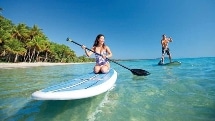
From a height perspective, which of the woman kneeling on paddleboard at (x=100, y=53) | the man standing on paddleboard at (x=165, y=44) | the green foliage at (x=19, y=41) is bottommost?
the woman kneeling on paddleboard at (x=100, y=53)

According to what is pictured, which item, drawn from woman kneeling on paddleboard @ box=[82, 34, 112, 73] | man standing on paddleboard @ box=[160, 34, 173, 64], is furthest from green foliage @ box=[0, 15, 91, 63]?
woman kneeling on paddleboard @ box=[82, 34, 112, 73]

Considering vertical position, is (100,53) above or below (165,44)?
below

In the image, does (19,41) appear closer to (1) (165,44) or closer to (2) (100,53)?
(1) (165,44)

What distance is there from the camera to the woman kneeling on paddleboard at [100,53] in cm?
739

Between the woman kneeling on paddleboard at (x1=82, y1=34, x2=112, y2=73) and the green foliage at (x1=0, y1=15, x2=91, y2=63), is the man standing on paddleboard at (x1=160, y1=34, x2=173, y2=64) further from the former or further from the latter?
the green foliage at (x1=0, y1=15, x2=91, y2=63)

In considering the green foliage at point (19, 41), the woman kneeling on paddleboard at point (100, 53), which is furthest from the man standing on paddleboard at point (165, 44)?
the green foliage at point (19, 41)

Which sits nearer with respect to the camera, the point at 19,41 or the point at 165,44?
the point at 165,44

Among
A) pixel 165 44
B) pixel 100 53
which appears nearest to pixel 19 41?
pixel 165 44

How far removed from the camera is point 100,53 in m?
7.65

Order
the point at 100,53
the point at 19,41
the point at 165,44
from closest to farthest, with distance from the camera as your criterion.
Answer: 1. the point at 100,53
2. the point at 165,44
3. the point at 19,41

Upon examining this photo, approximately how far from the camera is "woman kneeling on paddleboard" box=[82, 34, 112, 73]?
24.2 ft

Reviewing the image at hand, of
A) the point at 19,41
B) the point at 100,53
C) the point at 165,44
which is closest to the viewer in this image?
the point at 100,53

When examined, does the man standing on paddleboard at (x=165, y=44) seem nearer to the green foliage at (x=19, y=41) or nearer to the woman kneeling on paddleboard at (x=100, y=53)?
the woman kneeling on paddleboard at (x=100, y=53)

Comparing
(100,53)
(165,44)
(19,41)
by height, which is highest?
(19,41)
